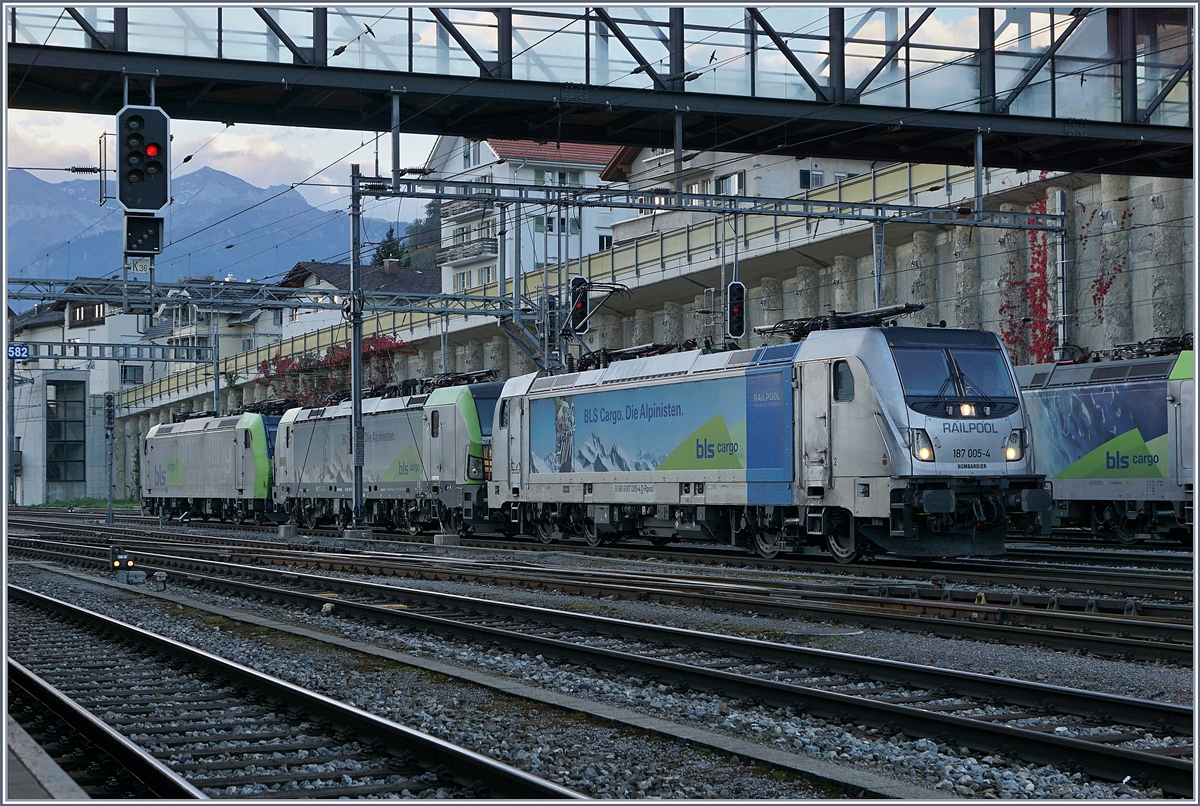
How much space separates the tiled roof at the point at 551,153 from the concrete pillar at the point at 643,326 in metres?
22.7

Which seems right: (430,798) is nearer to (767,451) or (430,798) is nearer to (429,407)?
(767,451)

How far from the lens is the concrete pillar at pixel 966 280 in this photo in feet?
112

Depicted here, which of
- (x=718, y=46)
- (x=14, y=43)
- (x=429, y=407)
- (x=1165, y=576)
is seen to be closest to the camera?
(x=1165, y=576)

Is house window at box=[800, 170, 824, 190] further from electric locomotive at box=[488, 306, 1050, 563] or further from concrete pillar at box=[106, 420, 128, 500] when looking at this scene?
concrete pillar at box=[106, 420, 128, 500]

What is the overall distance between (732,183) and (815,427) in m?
35.2

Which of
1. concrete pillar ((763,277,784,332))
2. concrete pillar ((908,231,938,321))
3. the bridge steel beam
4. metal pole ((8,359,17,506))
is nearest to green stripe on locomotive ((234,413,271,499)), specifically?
concrete pillar ((763,277,784,332))

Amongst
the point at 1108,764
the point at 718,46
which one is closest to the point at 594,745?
the point at 1108,764

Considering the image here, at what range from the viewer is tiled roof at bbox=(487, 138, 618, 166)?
71438mm

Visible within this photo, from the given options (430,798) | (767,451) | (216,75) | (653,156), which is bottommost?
(430,798)

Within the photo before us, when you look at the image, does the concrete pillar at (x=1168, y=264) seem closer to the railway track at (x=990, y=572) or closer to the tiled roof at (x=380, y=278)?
the railway track at (x=990, y=572)

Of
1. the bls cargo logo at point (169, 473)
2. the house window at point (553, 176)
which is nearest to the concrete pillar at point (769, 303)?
the bls cargo logo at point (169, 473)

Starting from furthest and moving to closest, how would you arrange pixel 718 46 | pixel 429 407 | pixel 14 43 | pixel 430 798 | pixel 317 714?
pixel 429 407, pixel 718 46, pixel 14 43, pixel 317 714, pixel 430 798

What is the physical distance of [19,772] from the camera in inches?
272

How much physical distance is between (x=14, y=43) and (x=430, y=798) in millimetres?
15708
